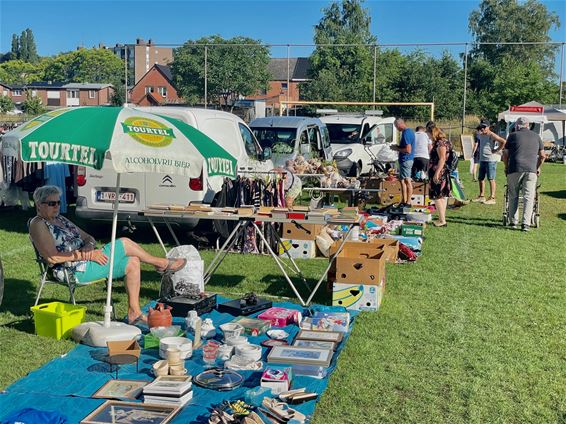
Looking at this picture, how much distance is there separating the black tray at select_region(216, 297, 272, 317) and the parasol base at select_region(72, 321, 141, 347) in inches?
39.5

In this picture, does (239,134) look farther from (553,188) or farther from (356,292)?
(553,188)

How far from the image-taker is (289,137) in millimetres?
13961

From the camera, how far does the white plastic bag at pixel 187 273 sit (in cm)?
617

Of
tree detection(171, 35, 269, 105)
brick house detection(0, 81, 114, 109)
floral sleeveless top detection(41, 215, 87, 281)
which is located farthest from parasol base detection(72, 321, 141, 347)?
brick house detection(0, 81, 114, 109)

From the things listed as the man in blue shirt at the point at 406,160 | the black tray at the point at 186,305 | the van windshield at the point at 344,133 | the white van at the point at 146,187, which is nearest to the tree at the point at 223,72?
the van windshield at the point at 344,133

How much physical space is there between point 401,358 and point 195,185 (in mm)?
4263

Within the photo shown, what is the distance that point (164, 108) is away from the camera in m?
9.01

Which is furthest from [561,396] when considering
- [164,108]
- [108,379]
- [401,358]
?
[164,108]

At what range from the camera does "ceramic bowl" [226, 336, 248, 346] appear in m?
4.93

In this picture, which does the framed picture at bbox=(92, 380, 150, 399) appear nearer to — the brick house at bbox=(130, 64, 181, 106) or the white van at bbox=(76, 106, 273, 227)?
the white van at bbox=(76, 106, 273, 227)

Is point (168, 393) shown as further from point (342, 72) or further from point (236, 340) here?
point (342, 72)

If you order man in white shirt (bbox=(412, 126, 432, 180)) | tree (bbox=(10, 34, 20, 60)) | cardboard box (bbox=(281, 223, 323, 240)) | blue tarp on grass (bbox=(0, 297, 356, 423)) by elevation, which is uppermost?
→ tree (bbox=(10, 34, 20, 60))

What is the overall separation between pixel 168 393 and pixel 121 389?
38cm

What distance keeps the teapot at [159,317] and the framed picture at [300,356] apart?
99 centimetres
